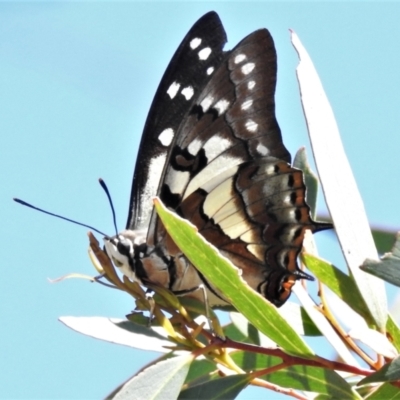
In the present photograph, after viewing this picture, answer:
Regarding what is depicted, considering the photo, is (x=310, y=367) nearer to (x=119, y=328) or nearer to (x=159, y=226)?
(x=119, y=328)

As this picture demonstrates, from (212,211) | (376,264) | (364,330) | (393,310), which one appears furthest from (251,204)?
(376,264)

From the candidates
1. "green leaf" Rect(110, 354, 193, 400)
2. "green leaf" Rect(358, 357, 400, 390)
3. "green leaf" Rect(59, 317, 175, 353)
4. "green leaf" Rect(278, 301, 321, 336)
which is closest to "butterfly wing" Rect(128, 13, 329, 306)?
"green leaf" Rect(278, 301, 321, 336)

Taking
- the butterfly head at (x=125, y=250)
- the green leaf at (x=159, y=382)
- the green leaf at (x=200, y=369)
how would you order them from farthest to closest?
the butterfly head at (x=125, y=250), the green leaf at (x=200, y=369), the green leaf at (x=159, y=382)

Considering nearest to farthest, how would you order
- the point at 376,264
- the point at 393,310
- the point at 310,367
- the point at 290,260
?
the point at 376,264, the point at 310,367, the point at 290,260, the point at 393,310

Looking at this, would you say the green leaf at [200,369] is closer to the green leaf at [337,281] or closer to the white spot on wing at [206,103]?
the green leaf at [337,281]

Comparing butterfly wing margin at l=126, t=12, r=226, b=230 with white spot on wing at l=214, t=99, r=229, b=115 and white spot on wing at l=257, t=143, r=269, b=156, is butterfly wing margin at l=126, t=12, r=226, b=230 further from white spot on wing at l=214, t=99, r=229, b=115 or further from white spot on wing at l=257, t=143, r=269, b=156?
white spot on wing at l=257, t=143, r=269, b=156

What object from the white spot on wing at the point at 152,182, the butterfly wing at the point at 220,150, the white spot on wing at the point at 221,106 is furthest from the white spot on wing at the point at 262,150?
the white spot on wing at the point at 152,182
